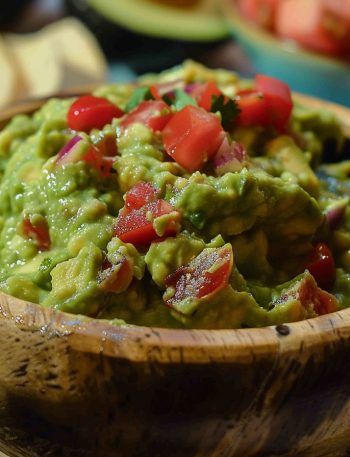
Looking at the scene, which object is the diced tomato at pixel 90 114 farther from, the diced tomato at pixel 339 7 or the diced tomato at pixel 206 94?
the diced tomato at pixel 339 7

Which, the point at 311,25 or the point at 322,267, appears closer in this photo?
the point at 322,267

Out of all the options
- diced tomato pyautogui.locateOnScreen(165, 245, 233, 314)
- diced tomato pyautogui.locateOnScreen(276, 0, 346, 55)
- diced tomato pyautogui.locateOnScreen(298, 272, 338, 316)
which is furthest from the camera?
diced tomato pyautogui.locateOnScreen(276, 0, 346, 55)

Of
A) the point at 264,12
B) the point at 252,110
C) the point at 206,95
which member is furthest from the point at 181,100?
the point at 264,12

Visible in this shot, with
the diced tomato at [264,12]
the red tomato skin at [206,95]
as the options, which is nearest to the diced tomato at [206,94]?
the red tomato skin at [206,95]

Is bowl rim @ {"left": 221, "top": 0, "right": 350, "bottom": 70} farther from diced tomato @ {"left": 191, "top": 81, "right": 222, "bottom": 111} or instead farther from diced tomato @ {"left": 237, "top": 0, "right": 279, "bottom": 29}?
diced tomato @ {"left": 191, "top": 81, "right": 222, "bottom": 111}

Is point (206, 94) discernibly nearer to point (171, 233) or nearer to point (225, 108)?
point (225, 108)

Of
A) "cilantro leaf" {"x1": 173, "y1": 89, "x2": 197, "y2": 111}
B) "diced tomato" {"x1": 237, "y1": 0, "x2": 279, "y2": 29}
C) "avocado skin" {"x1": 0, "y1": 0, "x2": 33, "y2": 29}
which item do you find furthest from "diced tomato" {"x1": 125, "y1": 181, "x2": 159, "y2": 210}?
"avocado skin" {"x1": 0, "y1": 0, "x2": 33, "y2": 29}
